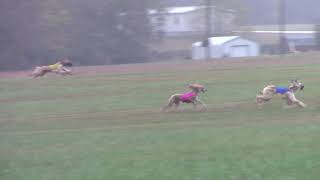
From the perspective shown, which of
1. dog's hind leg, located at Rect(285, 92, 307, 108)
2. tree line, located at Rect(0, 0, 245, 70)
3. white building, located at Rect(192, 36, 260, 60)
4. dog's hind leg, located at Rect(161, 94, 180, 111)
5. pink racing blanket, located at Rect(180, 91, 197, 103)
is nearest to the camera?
dog's hind leg, located at Rect(285, 92, 307, 108)

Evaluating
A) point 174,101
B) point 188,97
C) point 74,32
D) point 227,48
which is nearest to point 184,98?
point 188,97

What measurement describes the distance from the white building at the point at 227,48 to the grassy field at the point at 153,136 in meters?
38.4

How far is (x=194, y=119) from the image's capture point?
18719 mm

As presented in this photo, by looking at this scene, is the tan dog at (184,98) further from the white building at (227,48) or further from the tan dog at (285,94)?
the white building at (227,48)

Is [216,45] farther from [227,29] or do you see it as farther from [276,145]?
[276,145]

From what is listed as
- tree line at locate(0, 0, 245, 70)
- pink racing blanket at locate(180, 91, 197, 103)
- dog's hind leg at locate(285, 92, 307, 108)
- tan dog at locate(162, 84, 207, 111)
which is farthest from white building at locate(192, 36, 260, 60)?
dog's hind leg at locate(285, 92, 307, 108)

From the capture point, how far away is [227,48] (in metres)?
70.4

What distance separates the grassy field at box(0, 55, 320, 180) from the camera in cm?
1079

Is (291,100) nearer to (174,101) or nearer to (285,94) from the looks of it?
(285,94)

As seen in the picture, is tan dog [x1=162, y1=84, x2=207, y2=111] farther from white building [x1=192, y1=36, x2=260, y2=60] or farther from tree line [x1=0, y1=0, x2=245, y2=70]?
white building [x1=192, y1=36, x2=260, y2=60]

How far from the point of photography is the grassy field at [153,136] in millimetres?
10789

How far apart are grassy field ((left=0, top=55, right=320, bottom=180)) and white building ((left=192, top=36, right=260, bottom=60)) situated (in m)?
38.4

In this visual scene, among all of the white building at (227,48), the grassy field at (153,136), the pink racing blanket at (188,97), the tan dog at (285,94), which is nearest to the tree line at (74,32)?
the white building at (227,48)

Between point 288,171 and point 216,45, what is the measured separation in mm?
59177
